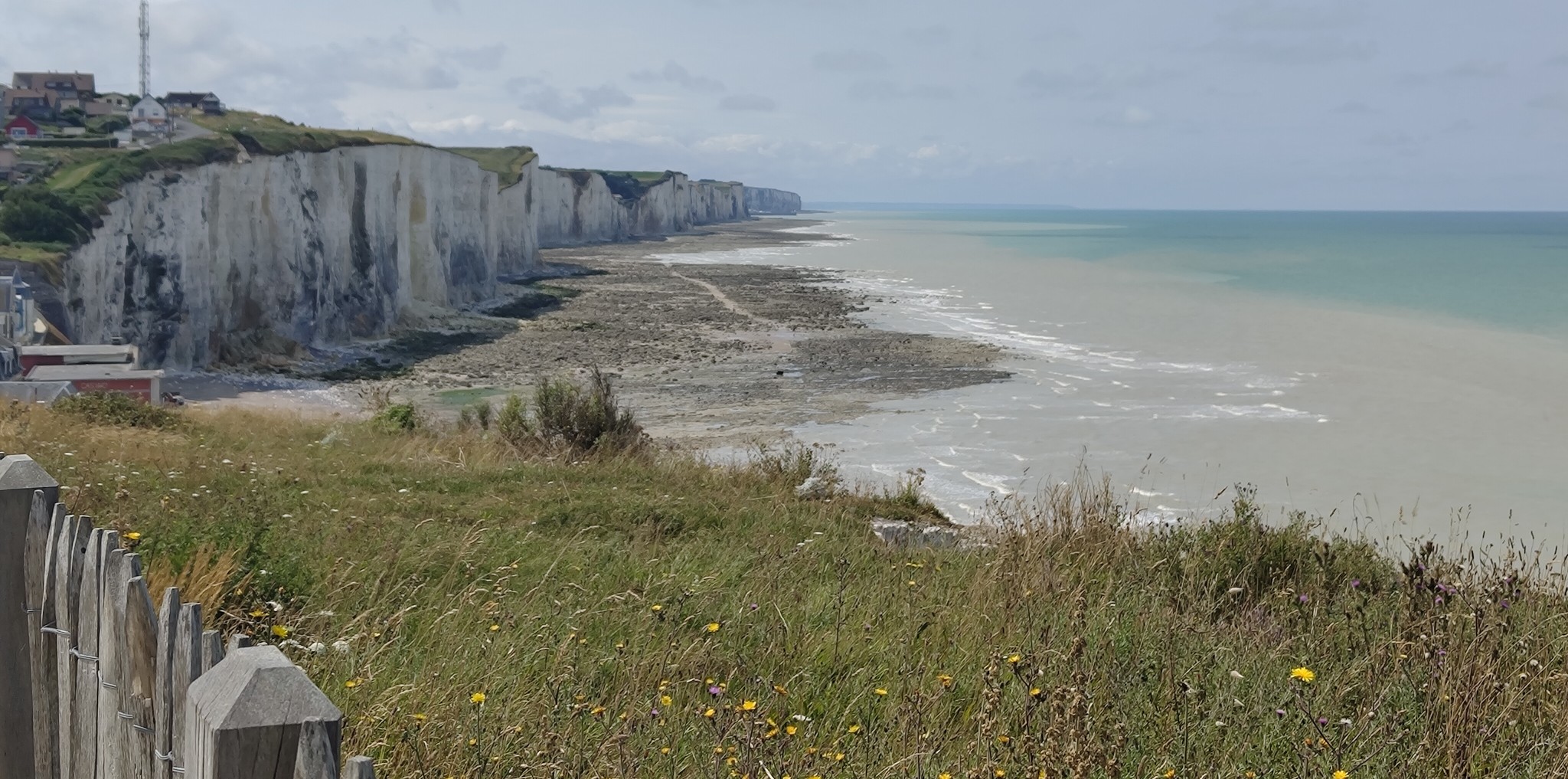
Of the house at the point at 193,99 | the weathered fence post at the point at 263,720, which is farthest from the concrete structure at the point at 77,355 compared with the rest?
the house at the point at 193,99

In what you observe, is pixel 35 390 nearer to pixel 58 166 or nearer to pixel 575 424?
pixel 575 424

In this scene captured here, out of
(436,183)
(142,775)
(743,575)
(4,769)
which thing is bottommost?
(743,575)

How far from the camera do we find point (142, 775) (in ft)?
6.38

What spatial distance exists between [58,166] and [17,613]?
3747cm

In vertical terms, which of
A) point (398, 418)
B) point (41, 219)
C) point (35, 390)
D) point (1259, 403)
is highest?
point (41, 219)

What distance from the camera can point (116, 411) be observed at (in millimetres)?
13703

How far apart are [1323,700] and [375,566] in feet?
13.6

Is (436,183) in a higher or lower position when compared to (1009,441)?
higher

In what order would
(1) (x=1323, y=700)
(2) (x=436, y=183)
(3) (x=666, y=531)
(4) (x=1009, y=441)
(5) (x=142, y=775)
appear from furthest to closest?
(2) (x=436, y=183) < (4) (x=1009, y=441) < (3) (x=666, y=531) < (1) (x=1323, y=700) < (5) (x=142, y=775)

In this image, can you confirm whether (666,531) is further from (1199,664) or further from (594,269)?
(594,269)

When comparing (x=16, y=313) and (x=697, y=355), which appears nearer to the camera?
(x=16, y=313)

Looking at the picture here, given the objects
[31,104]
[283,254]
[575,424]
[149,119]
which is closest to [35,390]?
[575,424]

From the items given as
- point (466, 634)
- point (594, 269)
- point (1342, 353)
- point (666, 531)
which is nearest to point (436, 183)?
point (594, 269)

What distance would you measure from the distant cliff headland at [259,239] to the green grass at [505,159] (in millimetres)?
15950
